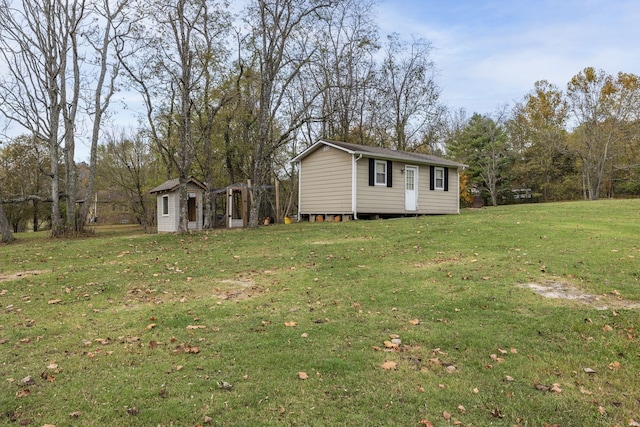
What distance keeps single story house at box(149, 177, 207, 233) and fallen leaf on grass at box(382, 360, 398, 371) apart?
16.3 m

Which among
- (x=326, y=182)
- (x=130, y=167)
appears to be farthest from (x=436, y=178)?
(x=130, y=167)

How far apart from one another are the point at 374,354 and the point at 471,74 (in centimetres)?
2517

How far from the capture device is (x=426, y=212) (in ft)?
60.2

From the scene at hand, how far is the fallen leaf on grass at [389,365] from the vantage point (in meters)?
3.22

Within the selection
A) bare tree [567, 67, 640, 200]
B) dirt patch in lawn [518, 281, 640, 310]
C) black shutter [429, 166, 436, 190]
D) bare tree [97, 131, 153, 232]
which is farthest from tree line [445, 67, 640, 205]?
dirt patch in lawn [518, 281, 640, 310]

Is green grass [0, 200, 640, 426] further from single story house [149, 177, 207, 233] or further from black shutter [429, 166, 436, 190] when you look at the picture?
black shutter [429, 166, 436, 190]

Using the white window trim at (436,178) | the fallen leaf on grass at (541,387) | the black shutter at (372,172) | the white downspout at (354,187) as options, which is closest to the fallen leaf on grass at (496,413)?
the fallen leaf on grass at (541,387)

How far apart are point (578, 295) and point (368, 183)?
452 inches

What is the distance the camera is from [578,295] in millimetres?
4973

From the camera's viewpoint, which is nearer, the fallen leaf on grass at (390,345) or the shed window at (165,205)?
the fallen leaf on grass at (390,345)

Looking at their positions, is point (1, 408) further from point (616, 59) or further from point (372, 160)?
point (616, 59)

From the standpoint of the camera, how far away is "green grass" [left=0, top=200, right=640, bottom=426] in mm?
2650

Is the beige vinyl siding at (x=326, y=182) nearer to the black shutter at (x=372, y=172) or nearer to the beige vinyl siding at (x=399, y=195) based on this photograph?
the beige vinyl siding at (x=399, y=195)

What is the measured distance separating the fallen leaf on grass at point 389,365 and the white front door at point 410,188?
574 inches
